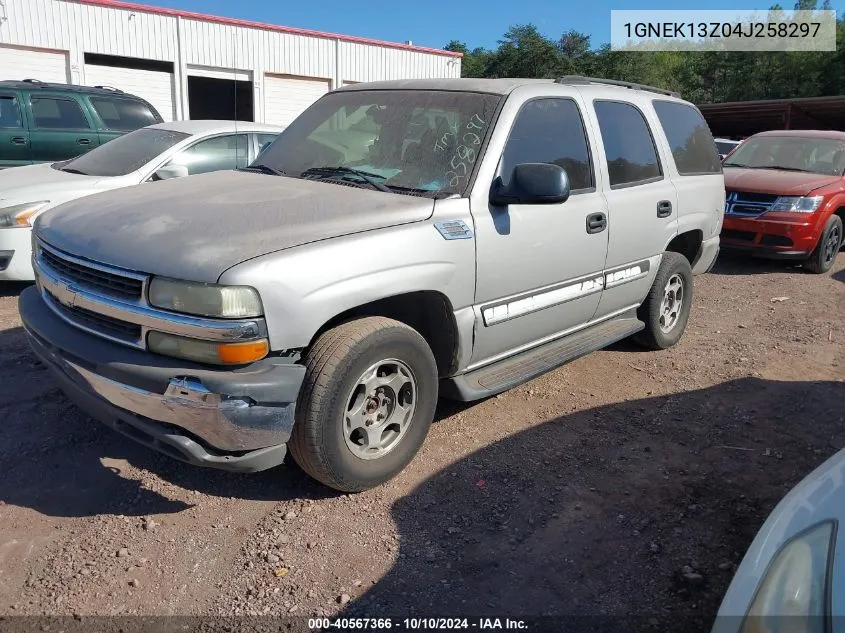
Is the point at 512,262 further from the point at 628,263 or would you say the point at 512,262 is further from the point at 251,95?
the point at 251,95

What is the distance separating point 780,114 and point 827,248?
15.8 metres

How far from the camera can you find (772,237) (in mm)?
8547

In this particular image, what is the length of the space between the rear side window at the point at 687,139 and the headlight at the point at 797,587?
153 inches

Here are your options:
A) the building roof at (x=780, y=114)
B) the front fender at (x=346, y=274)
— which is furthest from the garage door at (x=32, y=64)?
the building roof at (x=780, y=114)

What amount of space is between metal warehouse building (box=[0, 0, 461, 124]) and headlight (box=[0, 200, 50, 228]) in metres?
12.7

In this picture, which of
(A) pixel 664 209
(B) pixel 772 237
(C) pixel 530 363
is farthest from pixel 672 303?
(B) pixel 772 237

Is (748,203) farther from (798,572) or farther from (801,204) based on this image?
(798,572)

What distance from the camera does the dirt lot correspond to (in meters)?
2.63

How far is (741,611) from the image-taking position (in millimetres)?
1754

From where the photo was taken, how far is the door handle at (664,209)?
4.79 meters

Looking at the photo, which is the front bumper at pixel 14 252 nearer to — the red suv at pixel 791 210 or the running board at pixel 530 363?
the running board at pixel 530 363

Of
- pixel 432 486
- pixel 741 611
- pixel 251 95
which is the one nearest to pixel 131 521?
pixel 432 486

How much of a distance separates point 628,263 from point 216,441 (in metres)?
3.00

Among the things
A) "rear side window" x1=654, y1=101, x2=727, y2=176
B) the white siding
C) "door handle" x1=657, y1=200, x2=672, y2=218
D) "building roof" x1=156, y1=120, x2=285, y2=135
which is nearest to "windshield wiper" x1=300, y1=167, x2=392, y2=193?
"door handle" x1=657, y1=200, x2=672, y2=218
